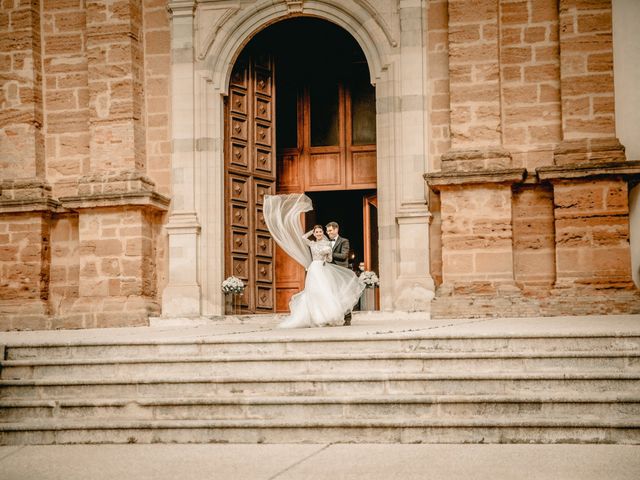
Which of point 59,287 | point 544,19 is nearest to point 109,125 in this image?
point 59,287

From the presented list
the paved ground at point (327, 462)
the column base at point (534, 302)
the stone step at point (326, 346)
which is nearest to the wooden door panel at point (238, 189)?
the column base at point (534, 302)

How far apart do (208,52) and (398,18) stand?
2818 millimetres

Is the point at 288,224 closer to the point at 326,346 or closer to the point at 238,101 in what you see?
the point at 238,101

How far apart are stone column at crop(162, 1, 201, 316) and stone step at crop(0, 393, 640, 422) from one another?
5.39 metres

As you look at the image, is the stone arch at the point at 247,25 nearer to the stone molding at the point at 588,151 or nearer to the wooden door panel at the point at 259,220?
the wooden door panel at the point at 259,220

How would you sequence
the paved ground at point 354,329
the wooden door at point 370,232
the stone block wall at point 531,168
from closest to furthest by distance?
the paved ground at point 354,329 → the stone block wall at point 531,168 → the wooden door at point 370,232

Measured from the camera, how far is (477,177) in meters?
12.3

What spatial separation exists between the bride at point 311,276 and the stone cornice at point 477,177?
1754mm

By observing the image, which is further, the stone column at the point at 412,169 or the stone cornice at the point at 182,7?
the stone cornice at the point at 182,7

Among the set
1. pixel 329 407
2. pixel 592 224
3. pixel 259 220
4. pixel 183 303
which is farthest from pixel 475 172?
pixel 329 407

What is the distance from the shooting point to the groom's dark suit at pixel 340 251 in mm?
12484

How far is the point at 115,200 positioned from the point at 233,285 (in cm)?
202

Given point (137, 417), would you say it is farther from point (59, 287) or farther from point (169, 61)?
point (169, 61)

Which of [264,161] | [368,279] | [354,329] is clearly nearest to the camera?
[354,329]
